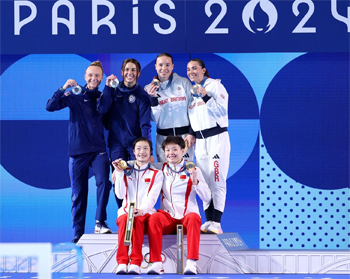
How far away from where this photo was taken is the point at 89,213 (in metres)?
6.74

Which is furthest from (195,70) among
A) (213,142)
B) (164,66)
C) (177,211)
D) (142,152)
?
(177,211)

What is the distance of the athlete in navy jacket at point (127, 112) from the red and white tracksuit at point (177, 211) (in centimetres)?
57

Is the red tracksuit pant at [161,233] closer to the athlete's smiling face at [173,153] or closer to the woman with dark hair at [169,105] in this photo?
the athlete's smiling face at [173,153]

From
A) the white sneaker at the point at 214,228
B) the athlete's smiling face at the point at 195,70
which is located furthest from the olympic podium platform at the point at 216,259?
the athlete's smiling face at the point at 195,70

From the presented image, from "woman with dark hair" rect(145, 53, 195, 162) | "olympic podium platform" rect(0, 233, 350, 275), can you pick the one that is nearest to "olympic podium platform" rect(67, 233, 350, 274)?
"olympic podium platform" rect(0, 233, 350, 275)

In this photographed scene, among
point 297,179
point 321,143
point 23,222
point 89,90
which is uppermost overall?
point 89,90

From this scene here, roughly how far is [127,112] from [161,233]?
1.53 meters

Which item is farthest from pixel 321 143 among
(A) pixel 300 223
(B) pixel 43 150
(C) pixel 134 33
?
(B) pixel 43 150

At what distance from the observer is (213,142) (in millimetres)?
5719

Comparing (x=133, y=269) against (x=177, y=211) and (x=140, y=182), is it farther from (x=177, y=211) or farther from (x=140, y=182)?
(x=140, y=182)

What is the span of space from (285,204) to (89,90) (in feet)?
9.50

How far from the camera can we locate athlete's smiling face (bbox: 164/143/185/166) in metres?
5.29

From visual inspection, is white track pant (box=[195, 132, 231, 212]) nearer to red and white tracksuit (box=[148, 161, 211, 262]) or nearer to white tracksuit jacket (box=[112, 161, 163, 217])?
red and white tracksuit (box=[148, 161, 211, 262])

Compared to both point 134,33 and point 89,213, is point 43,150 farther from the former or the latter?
point 134,33
